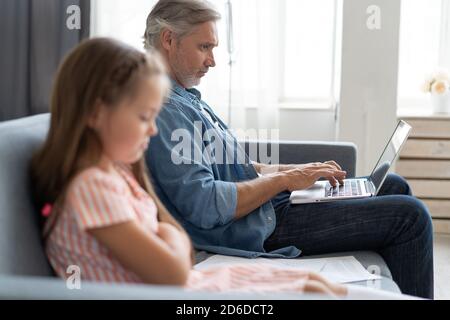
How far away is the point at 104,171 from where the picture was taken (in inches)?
45.1

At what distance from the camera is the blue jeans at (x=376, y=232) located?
74.9 inches

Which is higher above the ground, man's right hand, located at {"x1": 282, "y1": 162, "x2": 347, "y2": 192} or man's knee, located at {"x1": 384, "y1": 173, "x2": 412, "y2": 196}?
man's right hand, located at {"x1": 282, "y1": 162, "x2": 347, "y2": 192}

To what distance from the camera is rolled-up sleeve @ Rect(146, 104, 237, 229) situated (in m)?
1.75

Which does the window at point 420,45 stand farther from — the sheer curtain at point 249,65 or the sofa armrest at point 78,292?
the sofa armrest at point 78,292

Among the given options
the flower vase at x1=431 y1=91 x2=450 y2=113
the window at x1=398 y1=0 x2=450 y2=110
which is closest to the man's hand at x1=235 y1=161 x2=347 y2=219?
the flower vase at x1=431 y1=91 x2=450 y2=113

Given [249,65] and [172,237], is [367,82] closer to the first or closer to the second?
[249,65]

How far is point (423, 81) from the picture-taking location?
3803 mm

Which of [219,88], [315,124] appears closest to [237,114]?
[219,88]

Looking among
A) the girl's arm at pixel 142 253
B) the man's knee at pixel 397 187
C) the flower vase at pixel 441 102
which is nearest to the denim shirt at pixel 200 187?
the man's knee at pixel 397 187

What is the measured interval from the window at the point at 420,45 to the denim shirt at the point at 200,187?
7.69 ft

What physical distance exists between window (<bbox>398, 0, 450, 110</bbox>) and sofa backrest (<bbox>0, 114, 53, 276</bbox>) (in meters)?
3.12

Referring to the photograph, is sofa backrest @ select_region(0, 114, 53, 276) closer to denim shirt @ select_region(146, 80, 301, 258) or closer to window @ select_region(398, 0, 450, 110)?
denim shirt @ select_region(146, 80, 301, 258)

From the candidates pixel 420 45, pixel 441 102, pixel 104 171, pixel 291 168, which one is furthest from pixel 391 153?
pixel 420 45
